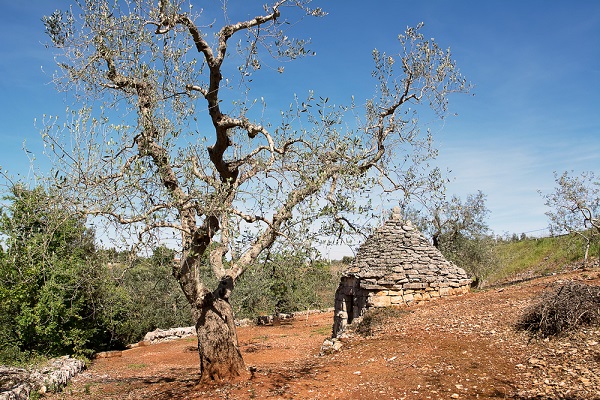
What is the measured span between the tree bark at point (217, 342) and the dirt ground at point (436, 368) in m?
0.32

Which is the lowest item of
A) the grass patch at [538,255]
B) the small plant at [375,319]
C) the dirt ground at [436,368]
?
the dirt ground at [436,368]

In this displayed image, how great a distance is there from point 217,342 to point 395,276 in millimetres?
8595

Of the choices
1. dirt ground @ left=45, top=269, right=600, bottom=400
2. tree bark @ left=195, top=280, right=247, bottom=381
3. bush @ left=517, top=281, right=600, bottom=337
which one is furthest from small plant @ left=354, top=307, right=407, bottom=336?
tree bark @ left=195, top=280, right=247, bottom=381

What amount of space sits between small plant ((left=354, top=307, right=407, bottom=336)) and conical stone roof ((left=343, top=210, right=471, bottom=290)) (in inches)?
41.5

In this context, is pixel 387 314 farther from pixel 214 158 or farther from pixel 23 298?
pixel 23 298

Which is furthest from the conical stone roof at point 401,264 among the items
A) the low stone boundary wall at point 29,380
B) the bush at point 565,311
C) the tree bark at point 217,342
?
the low stone boundary wall at point 29,380

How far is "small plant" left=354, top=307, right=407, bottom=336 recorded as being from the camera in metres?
14.1

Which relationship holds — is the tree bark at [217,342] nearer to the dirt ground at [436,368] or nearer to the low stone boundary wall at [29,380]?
the dirt ground at [436,368]

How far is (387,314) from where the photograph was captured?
591 inches

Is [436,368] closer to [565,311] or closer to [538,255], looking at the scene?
[565,311]

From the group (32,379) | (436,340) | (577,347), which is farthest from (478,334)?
(32,379)

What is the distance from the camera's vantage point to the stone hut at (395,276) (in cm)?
1619

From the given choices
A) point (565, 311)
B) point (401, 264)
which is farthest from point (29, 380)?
point (565, 311)

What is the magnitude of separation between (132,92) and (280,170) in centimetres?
356
